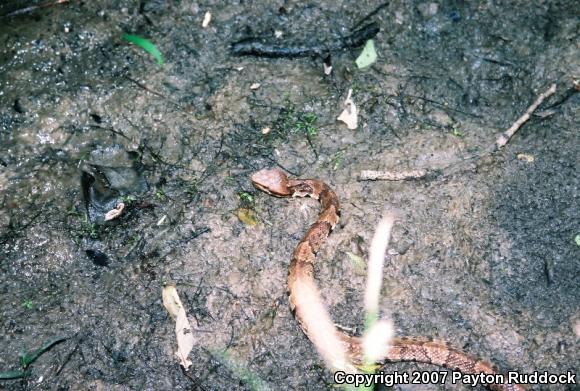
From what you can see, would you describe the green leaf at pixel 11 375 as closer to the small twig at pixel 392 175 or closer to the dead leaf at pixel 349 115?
the small twig at pixel 392 175

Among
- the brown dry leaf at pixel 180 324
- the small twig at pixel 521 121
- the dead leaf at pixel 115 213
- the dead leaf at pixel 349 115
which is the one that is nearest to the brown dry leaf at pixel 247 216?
the brown dry leaf at pixel 180 324

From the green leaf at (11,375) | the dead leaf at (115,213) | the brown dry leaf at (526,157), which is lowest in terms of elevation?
A: the green leaf at (11,375)

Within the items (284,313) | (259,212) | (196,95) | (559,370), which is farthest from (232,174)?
(559,370)

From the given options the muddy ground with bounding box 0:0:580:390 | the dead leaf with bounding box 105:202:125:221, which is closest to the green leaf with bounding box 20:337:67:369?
the muddy ground with bounding box 0:0:580:390

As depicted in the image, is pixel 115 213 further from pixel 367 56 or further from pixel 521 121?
pixel 521 121

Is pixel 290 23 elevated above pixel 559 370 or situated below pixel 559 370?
above

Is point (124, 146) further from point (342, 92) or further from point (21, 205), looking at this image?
point (342, 92)
